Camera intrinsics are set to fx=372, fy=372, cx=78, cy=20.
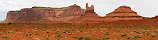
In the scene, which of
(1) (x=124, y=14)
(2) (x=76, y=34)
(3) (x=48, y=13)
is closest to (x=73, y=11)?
(3) (x=48, y=13)

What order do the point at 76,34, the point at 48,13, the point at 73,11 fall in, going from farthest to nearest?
1. the point at 48,13
2. the point at 73,11
3. the point at 76,34

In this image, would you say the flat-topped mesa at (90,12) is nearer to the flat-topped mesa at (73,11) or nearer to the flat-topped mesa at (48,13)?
the flat-topped mesa at (48,13)

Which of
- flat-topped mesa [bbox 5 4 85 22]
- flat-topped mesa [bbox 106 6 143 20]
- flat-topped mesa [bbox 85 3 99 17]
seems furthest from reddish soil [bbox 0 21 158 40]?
flat-topped mesa [bbox 5 4 85 22]

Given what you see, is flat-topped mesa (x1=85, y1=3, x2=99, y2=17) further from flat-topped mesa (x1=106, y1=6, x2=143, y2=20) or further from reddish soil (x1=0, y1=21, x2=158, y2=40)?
reddish soil (x1=0, y1=21, x2=158, y2=40)

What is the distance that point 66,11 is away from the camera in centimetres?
16925

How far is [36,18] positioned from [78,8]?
65.3ft

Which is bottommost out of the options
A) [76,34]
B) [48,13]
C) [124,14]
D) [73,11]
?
[48,13]

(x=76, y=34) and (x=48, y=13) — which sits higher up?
(x=76, y=34)

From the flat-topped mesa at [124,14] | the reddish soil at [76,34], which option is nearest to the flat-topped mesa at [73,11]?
the flat-topped mesa at [124,14]

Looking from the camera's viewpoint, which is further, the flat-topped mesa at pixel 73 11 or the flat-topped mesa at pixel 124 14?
the flat-topped mesa at pixel 73 11

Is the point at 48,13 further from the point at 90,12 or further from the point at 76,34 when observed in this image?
the point at 76,34

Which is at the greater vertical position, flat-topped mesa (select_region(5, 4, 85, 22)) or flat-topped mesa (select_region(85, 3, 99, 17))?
flat-topped mesa (select_region(85, 3, 99, 17))

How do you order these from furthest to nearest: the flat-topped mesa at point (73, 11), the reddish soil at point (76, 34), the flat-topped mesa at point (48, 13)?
1. the flat-topped mesa at point (48, 13)
2. the flat-topped mesa at point (73, 11)
3. the reddish soil at point (76, 34)

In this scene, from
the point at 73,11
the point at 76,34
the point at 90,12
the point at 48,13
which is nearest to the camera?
the point at 76,34
